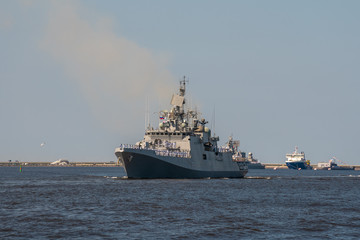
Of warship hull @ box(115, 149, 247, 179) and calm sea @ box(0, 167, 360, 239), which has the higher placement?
warship hull @ box(115, 149, 247, 179)

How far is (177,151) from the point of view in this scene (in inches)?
2589

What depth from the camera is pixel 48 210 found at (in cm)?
3228

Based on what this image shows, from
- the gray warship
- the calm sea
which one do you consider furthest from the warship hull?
the calm sea

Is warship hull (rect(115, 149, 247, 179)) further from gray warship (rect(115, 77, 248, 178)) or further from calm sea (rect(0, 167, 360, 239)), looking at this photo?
calm sea (rect(0, 167, 360, 239))

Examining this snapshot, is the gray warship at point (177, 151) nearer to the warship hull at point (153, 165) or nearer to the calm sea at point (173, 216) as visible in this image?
the warship hull at point (153, 165)

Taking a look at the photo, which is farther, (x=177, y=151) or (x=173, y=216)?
(x=177, y=151)

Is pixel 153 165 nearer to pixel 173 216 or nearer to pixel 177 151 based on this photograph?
pixel 177 151

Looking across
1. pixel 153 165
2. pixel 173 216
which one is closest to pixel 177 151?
pixel 153 165

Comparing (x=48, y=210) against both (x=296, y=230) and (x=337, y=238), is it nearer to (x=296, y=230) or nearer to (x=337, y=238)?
(x=296, y=230)

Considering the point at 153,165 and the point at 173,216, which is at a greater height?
the point at 153,165

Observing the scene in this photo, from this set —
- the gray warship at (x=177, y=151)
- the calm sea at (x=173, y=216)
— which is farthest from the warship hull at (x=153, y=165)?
the calm sea at (x=173, y=216)

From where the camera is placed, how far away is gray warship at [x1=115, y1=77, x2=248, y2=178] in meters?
61.4

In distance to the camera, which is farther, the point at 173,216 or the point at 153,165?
the point at 153,165

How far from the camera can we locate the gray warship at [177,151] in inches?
2419
